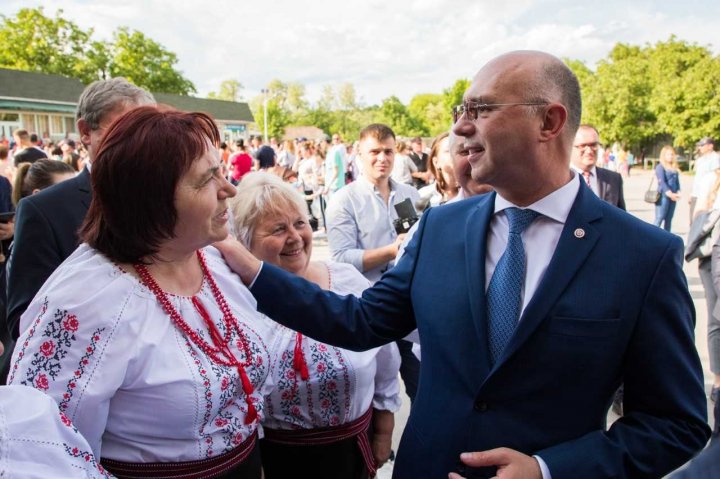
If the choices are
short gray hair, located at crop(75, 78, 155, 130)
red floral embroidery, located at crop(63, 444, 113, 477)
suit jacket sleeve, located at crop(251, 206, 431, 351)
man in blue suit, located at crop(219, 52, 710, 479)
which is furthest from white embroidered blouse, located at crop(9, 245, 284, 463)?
short gray hair, located at crop(75, 78, 155, 130)

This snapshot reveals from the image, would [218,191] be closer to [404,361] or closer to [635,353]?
[635,353]

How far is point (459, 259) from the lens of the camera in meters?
1.68

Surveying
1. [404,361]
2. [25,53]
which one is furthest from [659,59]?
[25,53]

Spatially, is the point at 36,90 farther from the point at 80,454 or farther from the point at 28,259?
the point at 80,454

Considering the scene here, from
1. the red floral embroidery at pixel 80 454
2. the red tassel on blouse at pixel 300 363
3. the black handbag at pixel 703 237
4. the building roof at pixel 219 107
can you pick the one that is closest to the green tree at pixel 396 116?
the building roof at pixel 219 107

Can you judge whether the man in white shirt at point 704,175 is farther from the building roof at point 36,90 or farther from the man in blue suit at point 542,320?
the building roof at point 36,90

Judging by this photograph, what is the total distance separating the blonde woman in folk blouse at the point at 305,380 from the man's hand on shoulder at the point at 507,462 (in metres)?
0.93

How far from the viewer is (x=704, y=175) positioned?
618 cm

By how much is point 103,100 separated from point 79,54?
226ft

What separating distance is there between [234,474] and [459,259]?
970 mm

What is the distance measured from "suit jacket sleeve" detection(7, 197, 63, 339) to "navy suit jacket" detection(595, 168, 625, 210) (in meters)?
4.86

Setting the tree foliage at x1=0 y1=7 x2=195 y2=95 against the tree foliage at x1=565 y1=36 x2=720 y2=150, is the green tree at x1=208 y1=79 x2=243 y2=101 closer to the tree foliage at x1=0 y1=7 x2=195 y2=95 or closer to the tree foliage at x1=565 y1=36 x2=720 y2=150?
the tree foliage at x1=0 y1=7 x2=195 y2=95

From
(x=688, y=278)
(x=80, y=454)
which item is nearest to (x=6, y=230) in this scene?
(x=80, y=454)

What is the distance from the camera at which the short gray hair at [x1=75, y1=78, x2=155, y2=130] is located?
2586 millimetres
